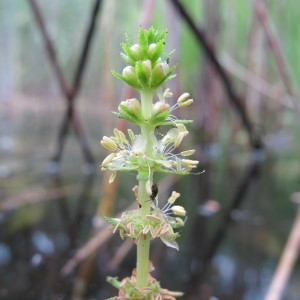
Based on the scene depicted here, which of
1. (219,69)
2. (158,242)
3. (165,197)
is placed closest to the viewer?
(158,242)

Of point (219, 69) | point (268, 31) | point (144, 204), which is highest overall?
point (268, 31)

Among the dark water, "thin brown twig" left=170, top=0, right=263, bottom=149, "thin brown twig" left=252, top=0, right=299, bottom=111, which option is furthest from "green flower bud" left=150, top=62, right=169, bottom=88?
"thin brown twig" left=252, top=0, right=299, bottom=111

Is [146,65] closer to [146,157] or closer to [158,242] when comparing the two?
[146,157]

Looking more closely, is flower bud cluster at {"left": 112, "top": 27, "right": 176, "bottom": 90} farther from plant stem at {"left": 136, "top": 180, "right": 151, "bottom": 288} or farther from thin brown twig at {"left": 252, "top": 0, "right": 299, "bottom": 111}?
thin brown twig at {"left": 252, "top": 0, "right": 299, "bottom": 111}

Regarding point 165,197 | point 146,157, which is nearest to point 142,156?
point 146,157

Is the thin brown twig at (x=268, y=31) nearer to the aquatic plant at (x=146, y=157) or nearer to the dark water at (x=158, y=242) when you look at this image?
the dark water at (x=158, y=242)

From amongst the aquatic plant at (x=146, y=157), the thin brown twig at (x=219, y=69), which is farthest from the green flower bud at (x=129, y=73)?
the thin brown twig at (x=219, y=69)

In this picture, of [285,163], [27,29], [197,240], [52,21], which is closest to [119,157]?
[197,240]

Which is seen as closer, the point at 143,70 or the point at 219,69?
the point at 143,70
